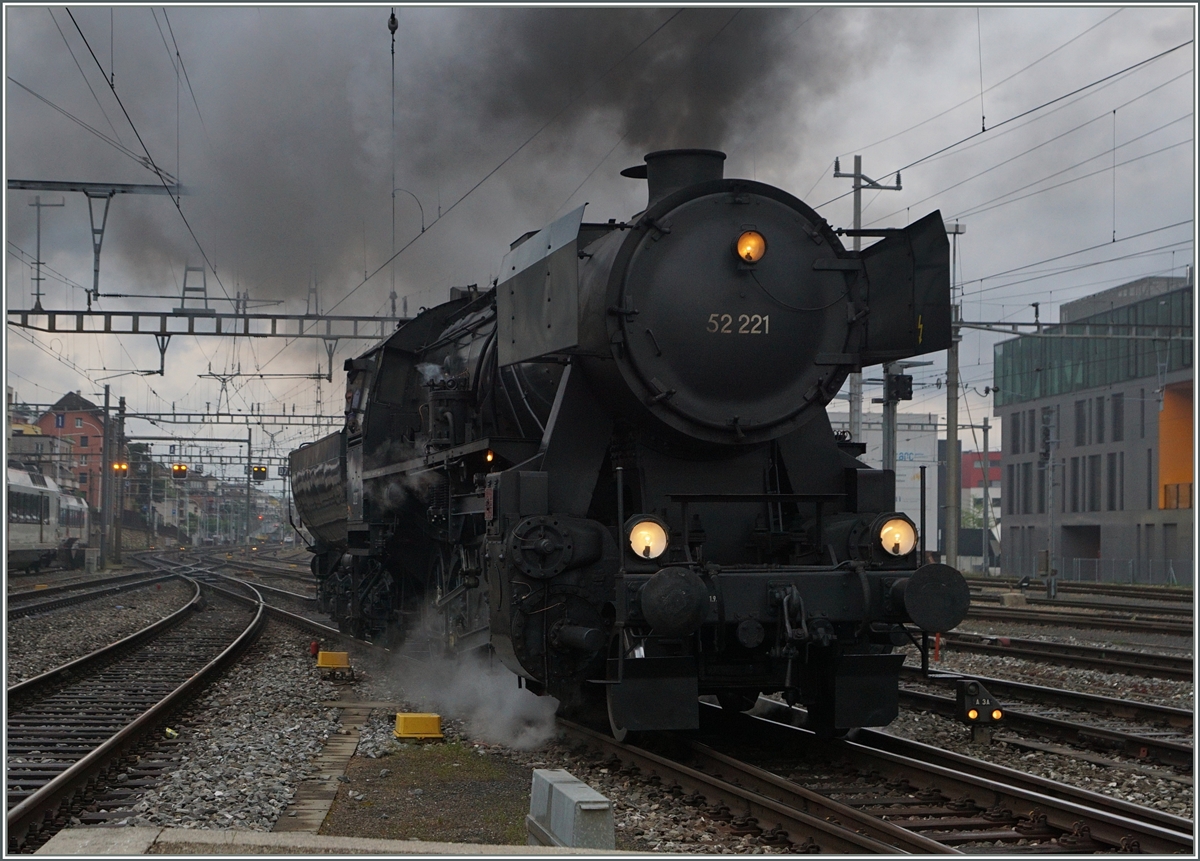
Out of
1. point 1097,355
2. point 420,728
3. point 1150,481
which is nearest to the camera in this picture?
point 420,728

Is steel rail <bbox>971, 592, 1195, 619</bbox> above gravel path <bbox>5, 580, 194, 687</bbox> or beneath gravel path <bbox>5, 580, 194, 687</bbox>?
above

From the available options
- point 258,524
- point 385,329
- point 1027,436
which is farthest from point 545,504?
point 258,524

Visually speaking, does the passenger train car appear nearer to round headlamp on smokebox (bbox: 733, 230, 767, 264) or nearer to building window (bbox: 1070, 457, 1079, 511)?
round headlamp on smokebox (bbox: 733, 230, 767, 264)

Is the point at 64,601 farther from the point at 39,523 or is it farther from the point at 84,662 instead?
the point at 39,523

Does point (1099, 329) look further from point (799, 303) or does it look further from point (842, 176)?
point (799, 303)

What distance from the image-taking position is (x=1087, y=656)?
567 inches

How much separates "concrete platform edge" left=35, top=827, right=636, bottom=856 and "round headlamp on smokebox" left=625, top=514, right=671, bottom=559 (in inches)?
107

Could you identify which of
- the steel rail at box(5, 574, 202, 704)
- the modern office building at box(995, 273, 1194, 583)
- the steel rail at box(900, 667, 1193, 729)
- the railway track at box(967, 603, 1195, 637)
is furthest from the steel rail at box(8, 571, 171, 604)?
the modern office building at box(995, 273, 1194, 583)

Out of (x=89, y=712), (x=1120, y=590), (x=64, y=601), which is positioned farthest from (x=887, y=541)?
(x=1120, y=590)

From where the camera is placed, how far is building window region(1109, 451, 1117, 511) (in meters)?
52.6

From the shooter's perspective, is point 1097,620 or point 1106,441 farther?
point 1106,441

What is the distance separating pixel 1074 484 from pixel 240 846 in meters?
56.4

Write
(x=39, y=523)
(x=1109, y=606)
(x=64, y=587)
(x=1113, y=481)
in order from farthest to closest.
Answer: (x=1113, y=481) < (x=39, y=523) < (x=64, y=587) < (x=1109, y=606)

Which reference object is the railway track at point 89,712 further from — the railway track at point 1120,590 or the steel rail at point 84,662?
the railway track at point 1120,590
